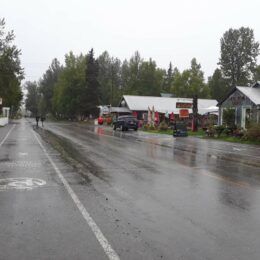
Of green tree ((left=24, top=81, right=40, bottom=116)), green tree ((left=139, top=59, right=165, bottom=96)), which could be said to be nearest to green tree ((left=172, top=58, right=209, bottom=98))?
green tree ((left=139, top=59, right=165, bottom=96))

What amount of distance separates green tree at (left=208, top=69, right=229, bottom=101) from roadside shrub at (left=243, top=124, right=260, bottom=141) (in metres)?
72.2

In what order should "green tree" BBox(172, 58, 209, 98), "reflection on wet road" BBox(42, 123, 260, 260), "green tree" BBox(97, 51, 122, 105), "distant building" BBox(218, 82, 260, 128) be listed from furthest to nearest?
"green tree" BBox(97, 51, 122, 105) < "green tree" BBox(172, 58, 209, 98) < "distant building" BBox(218, 82, 260, 128) < "reflection on wet road" BBox(42, 123, 260, 260)

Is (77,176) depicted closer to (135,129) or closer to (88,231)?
(88,231)

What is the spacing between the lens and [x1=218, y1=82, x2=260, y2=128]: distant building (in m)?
39.8

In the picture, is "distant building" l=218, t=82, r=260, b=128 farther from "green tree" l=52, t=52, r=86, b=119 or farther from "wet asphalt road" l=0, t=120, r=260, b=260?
"green tree" l=52, t=52, r=86, b=119

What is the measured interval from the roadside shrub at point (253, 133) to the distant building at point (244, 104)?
7.63 metres

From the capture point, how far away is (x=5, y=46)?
53250 millimetres

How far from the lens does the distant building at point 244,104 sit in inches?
1567

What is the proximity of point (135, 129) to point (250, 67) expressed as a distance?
189 ft

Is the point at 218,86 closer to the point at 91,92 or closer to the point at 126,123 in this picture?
the point at 91,92

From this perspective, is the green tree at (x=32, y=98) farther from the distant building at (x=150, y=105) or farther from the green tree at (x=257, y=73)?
the distant building at (x=150, y=105)

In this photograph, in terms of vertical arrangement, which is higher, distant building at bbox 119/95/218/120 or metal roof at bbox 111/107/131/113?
distant building at bbox 119/95/218/120

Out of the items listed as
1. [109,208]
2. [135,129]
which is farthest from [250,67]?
[109,208]

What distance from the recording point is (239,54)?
100m
